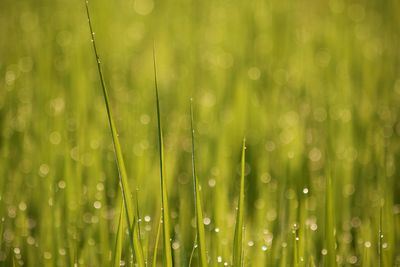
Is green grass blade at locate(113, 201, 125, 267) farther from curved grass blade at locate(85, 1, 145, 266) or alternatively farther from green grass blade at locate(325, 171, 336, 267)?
green grass blade at locate(325, 171, 336, 267)

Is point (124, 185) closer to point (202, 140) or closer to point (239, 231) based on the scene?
point (239, 231)

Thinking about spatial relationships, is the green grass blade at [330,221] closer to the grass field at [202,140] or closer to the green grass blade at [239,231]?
the grass field at [202,140]

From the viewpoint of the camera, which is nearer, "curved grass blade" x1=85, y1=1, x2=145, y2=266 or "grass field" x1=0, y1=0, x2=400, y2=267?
"curved grass blade" x1=85, y1=1, x2=145, y2=266

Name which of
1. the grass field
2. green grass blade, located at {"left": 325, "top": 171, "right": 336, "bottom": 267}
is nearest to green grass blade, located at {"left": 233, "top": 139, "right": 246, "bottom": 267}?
the grass field

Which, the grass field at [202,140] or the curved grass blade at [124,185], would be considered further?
the grass field at [202,140]

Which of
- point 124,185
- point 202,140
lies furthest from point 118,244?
point 202,140

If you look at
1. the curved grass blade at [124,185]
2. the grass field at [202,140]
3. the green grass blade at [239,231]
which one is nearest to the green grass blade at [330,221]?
the grass field at [202,140]

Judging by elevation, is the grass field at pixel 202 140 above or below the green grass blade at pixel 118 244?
above

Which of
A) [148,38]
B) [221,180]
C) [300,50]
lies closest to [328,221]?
[221,180]
